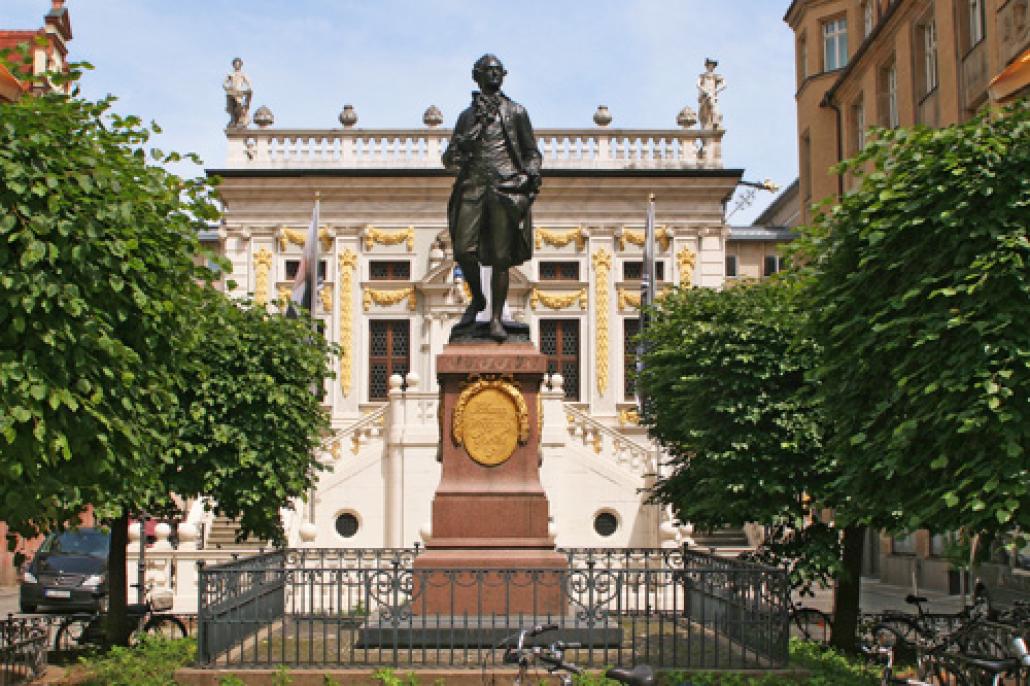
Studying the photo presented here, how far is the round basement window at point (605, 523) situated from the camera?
2839 centimetres

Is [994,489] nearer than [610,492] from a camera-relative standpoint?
Yes

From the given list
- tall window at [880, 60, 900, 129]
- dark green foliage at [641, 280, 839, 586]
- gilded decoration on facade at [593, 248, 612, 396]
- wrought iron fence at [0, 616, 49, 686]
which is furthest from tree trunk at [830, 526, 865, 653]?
gilded decoration on facade at [593, 248, 612, 396]

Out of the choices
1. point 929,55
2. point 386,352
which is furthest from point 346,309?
point 929,55

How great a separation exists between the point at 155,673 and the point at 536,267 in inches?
1066

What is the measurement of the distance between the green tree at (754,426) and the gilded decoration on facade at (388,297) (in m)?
20.3

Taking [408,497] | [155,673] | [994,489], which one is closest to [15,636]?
[155,673]

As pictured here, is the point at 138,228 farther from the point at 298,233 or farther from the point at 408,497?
the point at 298,233

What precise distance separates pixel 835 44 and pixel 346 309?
1652 cm

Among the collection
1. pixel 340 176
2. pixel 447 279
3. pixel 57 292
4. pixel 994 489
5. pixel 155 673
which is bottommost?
pixel 155 673

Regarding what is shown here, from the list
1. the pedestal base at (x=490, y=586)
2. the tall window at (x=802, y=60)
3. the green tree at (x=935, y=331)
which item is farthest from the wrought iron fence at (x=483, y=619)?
the tall window at (x=802, y=60)

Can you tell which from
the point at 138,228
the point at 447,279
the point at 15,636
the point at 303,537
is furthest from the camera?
the point at 447,279

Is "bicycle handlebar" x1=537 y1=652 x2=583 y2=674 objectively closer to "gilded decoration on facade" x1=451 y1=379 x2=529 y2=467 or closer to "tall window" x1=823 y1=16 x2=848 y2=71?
"gilded decoration on facade" x1=451 y1=379 x2=529 y2=467

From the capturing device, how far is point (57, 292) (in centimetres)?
998

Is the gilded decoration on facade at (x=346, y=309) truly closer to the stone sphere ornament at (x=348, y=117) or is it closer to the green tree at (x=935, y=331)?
the stone sphere ornament at (x=348, y=117)
